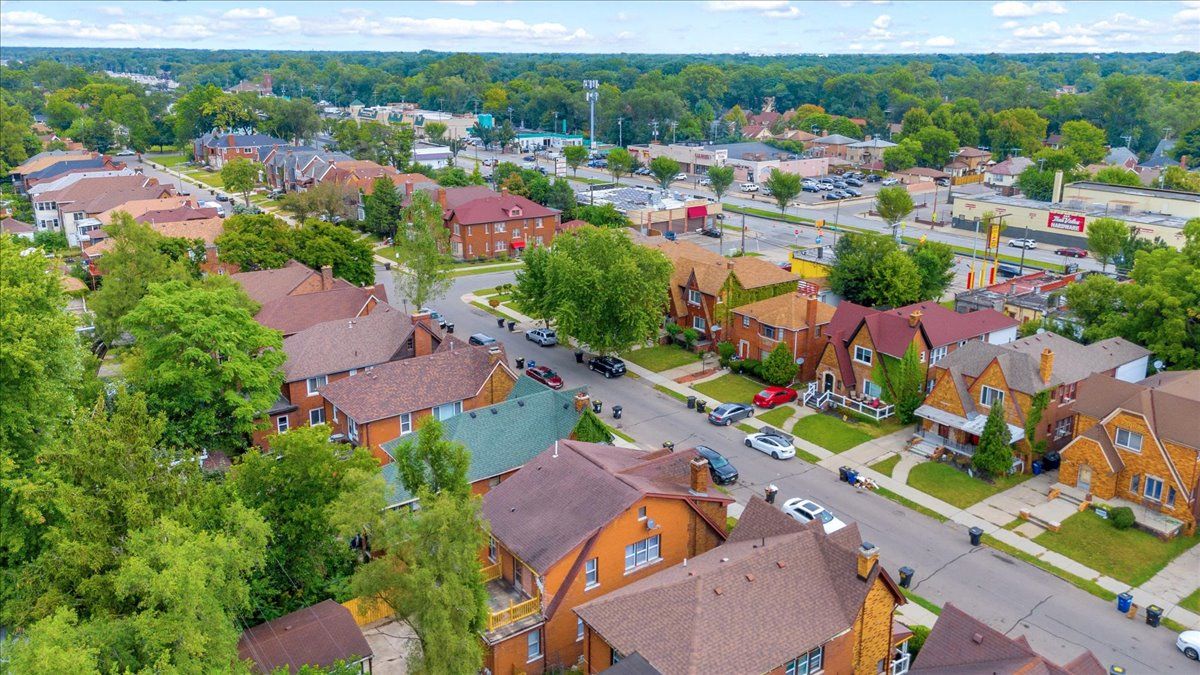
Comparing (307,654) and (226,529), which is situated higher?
(226,529)

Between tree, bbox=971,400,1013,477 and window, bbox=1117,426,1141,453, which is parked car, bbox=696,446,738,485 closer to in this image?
tree, bbox=971,400,1013,477

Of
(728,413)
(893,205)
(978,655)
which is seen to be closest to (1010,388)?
(728,413)

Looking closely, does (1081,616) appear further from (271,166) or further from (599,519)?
(271,166)

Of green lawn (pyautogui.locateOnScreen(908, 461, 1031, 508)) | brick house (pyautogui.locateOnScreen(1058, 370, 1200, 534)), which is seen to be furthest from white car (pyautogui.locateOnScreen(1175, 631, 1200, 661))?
green lawn (pyautogui.locateOnScreen(908, 461, 1031, 508))

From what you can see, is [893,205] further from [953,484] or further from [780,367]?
[953,484]

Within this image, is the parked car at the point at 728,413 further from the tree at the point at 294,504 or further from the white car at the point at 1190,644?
the white car at the point at 1190,644

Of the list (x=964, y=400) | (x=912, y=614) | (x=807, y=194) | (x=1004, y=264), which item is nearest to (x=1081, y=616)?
(x=912, y=614)

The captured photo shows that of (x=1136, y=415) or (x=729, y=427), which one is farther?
(x=729, y=427)
